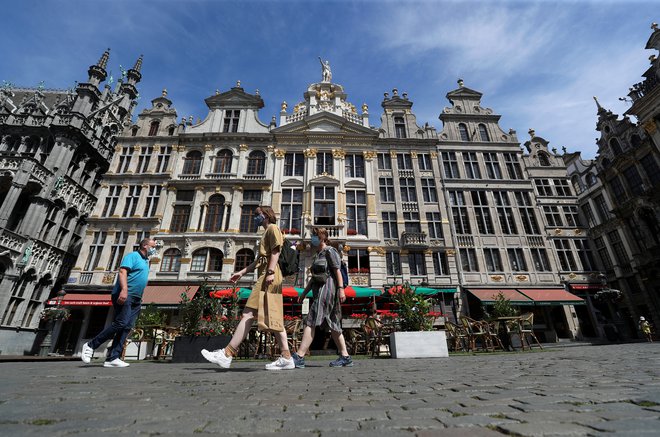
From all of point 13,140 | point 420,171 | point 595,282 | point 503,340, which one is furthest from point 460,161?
point 13,140

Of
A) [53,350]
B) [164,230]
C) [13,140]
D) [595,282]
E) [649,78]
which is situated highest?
[649,78]

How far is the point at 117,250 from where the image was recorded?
19.9 meters

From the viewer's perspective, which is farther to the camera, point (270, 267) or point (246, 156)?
point (246, 156)

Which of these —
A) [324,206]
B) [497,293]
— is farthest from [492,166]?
[324,206]

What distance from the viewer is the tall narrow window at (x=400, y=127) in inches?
966

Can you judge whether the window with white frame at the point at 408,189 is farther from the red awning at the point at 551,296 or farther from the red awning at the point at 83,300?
the red awning at the point at 83,300

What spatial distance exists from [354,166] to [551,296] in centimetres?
1538

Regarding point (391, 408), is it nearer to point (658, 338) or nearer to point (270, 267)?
point (270, 267)

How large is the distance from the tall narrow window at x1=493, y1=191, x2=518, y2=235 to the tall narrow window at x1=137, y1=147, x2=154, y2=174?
2635 cm

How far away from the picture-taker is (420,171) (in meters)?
23.0

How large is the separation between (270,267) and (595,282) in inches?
1020

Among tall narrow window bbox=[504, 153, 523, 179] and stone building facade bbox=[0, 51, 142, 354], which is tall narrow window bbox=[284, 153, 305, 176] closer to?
stone building facade bbox=[0, 51, 142, 354]

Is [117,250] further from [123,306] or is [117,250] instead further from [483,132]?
[483,132]

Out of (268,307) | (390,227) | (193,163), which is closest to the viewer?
(268,307)
